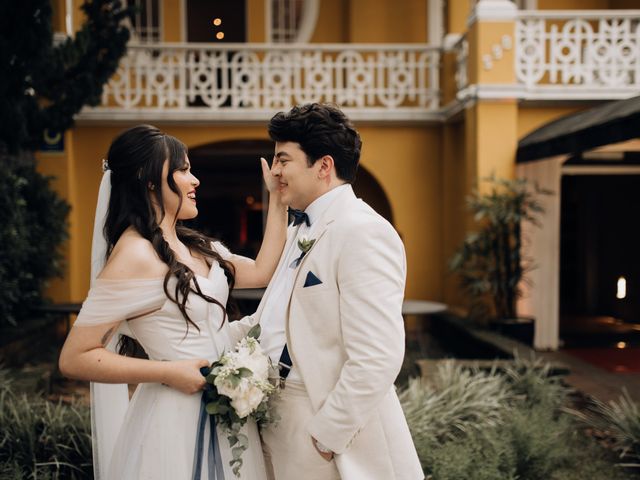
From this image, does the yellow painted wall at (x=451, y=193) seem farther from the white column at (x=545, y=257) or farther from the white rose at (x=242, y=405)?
the white rose at (x=242, y=405)

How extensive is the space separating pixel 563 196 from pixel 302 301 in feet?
42.3

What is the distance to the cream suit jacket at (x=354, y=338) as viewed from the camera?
7.45 ft

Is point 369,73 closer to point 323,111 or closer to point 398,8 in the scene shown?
point 398,8

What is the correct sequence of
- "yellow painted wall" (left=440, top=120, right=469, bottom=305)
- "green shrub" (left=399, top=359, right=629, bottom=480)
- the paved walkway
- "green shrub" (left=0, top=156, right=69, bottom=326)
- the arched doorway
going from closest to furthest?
1. "green shrub" (left=399, top=359, right=629, bottom=480)
2. the paved walkway
3. "green shrub" (left=0, top=156, right=69, bottom=326)
4. "yellow painted wall" (left=440, top=120, right=469, bottom=305)
5. the arched doorway

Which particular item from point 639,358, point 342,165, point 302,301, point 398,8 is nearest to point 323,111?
point 342,165

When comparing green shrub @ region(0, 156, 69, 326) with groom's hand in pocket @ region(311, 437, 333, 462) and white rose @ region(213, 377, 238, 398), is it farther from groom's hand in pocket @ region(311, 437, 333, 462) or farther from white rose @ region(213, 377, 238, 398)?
groom's hand in pocket @ region(311, 437, 333, 462)

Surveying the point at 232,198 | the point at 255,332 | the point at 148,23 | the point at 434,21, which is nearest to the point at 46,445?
the point at 255,332

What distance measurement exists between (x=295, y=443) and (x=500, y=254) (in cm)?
714

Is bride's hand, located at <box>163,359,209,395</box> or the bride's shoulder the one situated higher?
the bride's shoulder

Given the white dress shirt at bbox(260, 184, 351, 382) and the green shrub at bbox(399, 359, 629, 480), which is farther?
the green shrub at bbox(399, 359, 629, 480)

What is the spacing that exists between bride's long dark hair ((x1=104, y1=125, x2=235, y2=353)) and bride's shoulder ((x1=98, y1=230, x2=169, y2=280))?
0.09 ft

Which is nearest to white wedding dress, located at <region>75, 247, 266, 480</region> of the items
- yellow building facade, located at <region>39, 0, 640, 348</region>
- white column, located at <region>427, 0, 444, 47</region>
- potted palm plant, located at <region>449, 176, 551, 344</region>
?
potted palm plant, located at <region>449, 176, 551, 344</region>

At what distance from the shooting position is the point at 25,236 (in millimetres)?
8352

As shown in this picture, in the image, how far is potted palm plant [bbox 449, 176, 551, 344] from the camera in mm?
9008
